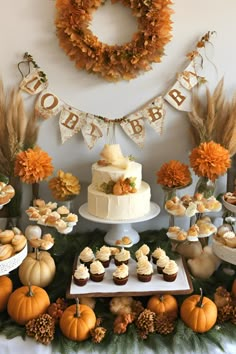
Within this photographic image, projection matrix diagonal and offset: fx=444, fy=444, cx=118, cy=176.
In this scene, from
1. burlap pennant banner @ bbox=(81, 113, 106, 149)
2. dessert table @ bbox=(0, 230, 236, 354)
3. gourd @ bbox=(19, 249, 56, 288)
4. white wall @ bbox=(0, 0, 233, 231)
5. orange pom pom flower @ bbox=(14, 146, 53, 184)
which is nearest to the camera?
dessert table @ bbox=(0, 230, 236, 354)

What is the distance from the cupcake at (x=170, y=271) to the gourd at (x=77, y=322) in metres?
0.32

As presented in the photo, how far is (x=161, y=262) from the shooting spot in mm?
1766

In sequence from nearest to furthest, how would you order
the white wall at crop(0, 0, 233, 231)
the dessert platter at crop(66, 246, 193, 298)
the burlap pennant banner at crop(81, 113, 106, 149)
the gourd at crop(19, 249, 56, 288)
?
1. the dessert platter at crop(66, 246, 193, 298)
2. the gourd at crop(19, 249, 56, 288)
3. the white wall at crop(0, 0, 233, 231)
4. the burlap pennant banner at crop(81, 113, 106, 149)

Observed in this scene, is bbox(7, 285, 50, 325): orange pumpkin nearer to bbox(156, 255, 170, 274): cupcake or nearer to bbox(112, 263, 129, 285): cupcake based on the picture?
bbox(112, 263, 129, 285): cupcake

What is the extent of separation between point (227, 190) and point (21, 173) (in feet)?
3.33

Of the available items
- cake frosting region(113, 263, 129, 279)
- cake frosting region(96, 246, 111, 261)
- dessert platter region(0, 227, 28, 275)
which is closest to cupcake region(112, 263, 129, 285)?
cake frosting region(113, 263, 129, 279)

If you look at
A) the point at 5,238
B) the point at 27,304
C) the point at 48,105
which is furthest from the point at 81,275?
the point at 48,105

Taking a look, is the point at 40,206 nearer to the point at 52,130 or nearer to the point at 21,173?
the point at 21,173

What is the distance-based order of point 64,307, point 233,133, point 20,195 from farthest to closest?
point 20,195, point 233,133, point 64,307

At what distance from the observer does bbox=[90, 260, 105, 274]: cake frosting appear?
1.73 metres

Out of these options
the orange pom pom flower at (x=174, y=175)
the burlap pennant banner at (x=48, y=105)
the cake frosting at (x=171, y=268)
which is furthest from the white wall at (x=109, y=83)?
the cake frosting at (x=171, y=268)

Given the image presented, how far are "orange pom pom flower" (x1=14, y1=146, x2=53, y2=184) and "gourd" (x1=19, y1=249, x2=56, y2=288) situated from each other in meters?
0.33

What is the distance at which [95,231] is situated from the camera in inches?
87.5

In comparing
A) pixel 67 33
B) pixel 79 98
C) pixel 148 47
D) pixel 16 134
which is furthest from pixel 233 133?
pixel 16 134
